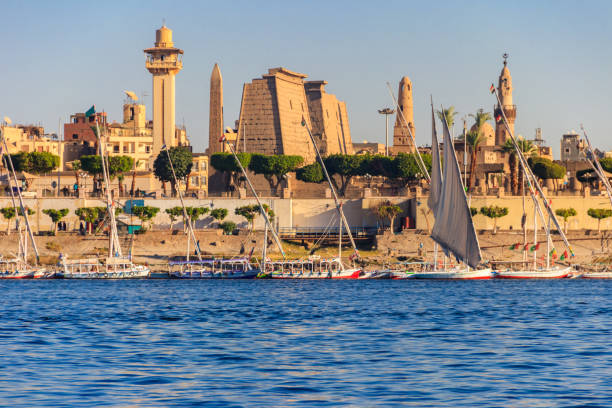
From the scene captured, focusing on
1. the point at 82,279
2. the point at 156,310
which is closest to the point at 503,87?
the point at 82,279

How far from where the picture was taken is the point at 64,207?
101 m

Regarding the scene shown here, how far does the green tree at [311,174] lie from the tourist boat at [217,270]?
84.1ft

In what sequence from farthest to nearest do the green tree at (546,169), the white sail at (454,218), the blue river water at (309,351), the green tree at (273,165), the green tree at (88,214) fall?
the green tree at (273,165) < the green tree at (546,169) < the green tree at (88,214) < the white sail at (454,218) < the blue river water at (309,351)

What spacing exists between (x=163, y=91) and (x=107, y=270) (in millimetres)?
47478

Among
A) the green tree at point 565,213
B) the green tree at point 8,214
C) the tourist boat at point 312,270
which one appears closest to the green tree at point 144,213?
the green tree at point 8,214

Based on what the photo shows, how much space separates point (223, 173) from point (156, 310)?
69.3 meters

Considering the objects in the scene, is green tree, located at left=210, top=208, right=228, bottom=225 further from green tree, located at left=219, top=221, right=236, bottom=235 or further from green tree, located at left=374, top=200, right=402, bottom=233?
green tree, located at left=374, top=200, right=402, bottom=233

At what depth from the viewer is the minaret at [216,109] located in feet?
402

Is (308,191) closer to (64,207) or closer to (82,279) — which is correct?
(64,207)

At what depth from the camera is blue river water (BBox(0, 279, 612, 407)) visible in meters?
23.4

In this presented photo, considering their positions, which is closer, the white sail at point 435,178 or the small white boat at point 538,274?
the white sail at point 435,178

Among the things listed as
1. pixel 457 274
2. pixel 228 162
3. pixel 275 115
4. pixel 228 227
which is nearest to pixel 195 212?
pixel 228 227

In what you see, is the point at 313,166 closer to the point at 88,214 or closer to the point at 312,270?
the point at 88,214

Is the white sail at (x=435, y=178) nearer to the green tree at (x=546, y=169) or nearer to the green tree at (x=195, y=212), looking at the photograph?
the green tree at (x=195, y=212)
